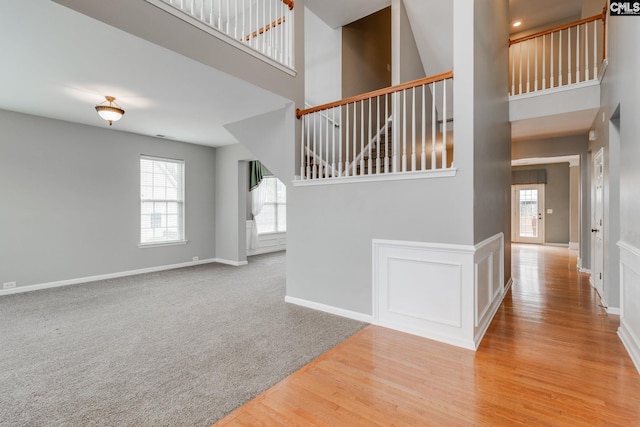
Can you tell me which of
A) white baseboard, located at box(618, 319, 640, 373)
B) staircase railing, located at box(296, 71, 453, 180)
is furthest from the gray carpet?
Answer: white baseboard, located at box(618, 319, 640, 373)

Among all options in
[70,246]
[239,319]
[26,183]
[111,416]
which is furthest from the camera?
[70,246]

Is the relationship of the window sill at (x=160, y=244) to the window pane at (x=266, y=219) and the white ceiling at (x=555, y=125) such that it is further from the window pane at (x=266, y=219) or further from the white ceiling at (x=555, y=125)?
the white ceiling at (x=555, y=125)

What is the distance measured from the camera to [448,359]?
2488 millimetres

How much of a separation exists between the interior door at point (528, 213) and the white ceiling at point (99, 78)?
8.89m

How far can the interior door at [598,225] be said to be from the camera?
3.93 metres

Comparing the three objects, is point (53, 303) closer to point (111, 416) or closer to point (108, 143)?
point (108, 143)

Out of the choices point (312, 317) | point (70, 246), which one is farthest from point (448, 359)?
point (70, 246)

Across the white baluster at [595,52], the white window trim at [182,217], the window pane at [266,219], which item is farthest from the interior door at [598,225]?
the white window trim at [182,217]

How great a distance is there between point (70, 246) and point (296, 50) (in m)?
4.67

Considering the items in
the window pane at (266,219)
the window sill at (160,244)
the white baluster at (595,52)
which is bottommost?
the window sill at (160,244)

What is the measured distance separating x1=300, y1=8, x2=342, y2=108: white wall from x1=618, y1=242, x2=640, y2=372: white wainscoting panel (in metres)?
4.27

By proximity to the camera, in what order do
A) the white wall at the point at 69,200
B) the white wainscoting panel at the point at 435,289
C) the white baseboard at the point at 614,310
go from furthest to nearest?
1. the white wall at the point at 69,200
2. the white baseboard at the point at 614,310
3. the white wainscoting panel at the point at 435,289

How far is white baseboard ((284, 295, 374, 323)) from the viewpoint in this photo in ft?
10.9

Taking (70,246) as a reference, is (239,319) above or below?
below
